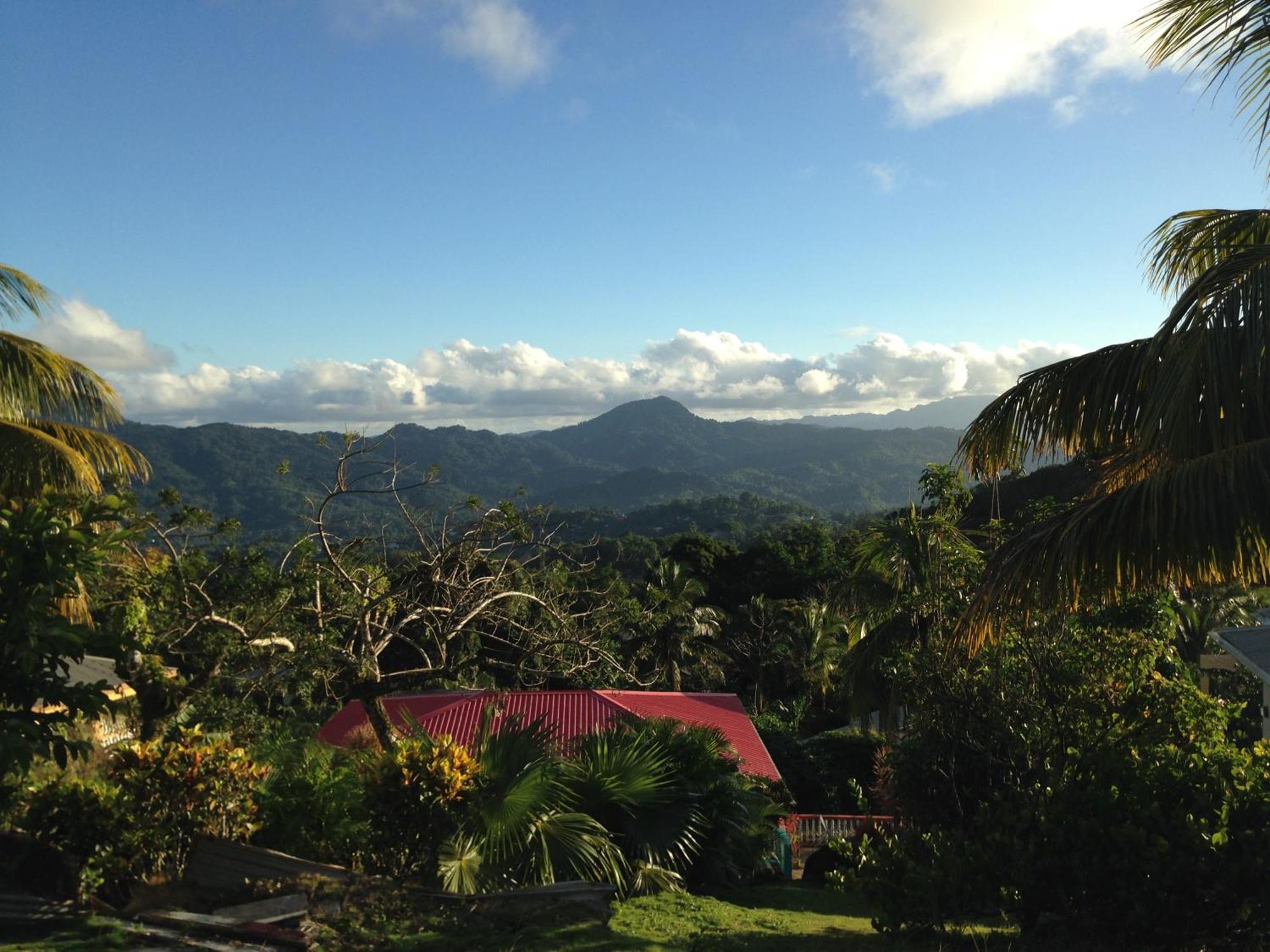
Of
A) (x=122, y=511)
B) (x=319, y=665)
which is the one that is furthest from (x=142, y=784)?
(x=319, y=665)

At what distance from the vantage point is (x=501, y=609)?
11.5 meters

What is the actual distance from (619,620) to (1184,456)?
321 inches

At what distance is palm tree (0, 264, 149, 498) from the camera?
10.4 m

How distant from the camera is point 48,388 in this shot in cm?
1139

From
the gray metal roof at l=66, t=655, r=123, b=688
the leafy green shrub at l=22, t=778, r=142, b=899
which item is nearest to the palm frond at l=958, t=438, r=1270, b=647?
the leafy green shrub at l=22, t=778, r=142, b=899

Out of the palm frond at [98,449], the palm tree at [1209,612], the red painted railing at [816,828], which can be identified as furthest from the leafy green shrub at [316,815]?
the palm tree at [1209,612]

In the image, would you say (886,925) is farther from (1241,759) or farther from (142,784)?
(142,784)

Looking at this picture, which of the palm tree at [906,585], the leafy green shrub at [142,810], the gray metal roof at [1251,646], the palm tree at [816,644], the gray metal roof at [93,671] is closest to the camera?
the leafy green shrub at [142,810]

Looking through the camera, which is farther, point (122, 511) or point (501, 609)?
point (501, 609)

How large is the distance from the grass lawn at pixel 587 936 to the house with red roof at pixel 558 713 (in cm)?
697

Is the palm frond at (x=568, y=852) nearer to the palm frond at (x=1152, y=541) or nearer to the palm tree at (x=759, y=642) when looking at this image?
the palm frond at (x=1152, y=541)

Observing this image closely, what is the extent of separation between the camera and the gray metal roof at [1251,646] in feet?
34.9

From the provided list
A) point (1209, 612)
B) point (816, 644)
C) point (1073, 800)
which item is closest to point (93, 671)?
point (1073, 800)

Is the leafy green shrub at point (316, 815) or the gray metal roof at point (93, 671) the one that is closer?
the leafy green shrub at point (316, 815)
